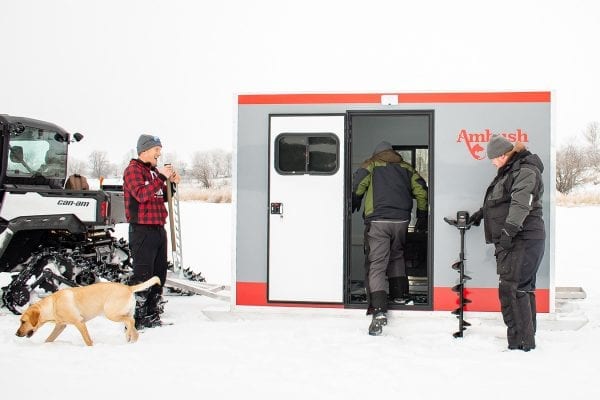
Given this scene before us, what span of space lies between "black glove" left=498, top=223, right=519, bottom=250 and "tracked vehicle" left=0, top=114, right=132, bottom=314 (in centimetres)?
402

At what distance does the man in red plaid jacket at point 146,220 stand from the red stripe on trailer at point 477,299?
2.55 m

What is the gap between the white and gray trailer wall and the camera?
222 inches

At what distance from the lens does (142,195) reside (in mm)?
5363

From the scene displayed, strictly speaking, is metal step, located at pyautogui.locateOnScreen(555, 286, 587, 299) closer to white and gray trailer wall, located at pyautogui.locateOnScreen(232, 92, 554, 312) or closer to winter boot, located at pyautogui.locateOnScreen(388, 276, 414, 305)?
white and gray trailer wall, located at pyautogui.locateOnScreen(232, 92, 554, 312)

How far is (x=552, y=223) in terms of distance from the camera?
553cm

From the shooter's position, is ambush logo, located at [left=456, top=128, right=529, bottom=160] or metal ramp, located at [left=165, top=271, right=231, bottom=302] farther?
metal ramp, located at [left=165, top=271, right=231, bottom=302]

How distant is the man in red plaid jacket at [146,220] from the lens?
17.8 feet

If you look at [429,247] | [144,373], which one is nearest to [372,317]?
[429,247]

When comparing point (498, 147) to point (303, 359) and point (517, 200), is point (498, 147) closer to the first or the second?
point (517, 200)

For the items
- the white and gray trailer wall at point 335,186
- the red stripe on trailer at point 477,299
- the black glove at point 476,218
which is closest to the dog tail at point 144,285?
the white and gray trailer wall at point 335,186

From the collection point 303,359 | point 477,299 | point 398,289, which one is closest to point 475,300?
point 477,299

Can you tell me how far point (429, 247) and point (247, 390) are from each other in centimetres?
250

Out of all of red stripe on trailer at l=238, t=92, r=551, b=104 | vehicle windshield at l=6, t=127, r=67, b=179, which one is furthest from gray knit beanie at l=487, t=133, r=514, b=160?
vehicle windshield at l=6, t=127, r=67, b=179

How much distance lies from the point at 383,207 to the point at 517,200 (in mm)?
1273
